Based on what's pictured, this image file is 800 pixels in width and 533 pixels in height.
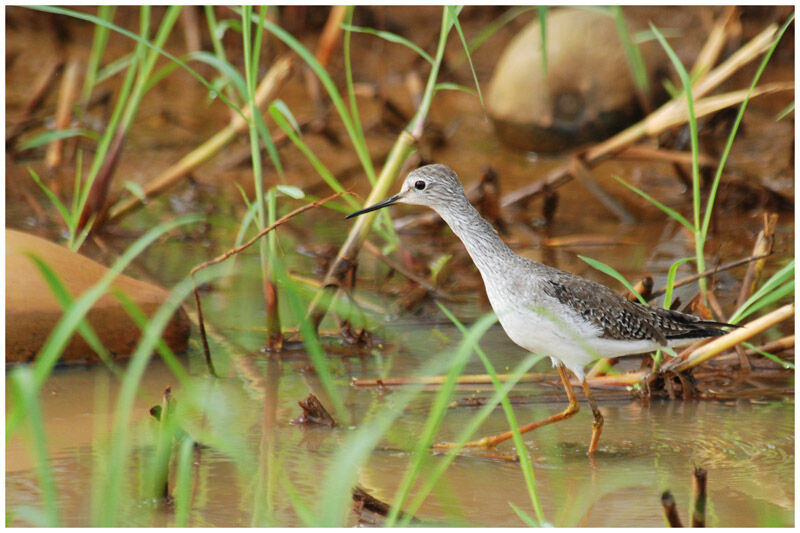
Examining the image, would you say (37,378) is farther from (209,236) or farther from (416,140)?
(209,236)

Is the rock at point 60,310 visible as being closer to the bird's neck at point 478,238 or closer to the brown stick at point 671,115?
the bird's neck at point 478,238

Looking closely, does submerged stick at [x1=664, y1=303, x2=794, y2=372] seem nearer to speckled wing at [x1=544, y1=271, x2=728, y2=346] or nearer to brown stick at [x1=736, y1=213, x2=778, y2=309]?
speckled wing at [x1=544, y1=271, x2=728, y2=346]

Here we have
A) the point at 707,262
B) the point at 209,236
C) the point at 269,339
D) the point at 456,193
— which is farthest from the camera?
the point at 209,236

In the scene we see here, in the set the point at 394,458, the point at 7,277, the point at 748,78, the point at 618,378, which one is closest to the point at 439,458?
the point at 394,458

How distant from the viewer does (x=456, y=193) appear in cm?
416

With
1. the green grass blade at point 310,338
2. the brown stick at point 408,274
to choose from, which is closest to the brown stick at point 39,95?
the brown stick at point 408,274

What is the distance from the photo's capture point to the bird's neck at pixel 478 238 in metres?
4.01

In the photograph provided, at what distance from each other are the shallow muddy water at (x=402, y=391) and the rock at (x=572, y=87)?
1.19 ft

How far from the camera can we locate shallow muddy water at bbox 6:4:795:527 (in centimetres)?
349

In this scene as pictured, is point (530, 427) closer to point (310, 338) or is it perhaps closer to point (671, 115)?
point (310, 338)

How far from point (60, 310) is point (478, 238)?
7.02ft

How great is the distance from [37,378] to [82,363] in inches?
101

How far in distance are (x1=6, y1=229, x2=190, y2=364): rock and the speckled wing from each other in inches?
82.3

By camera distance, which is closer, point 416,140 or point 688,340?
point 688,340
